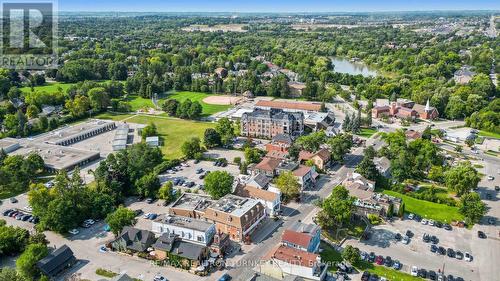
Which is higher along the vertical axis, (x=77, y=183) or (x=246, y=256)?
(x=77, y=183)

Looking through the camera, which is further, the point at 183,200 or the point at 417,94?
the point at 417,94

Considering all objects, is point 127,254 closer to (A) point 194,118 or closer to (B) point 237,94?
(A) point 194,118

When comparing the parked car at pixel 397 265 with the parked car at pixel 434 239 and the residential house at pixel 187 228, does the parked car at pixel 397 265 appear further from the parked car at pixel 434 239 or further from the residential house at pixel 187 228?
the residential house at pixel 187 228

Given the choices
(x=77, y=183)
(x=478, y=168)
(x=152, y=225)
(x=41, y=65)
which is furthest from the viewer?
(x=41, y=65)

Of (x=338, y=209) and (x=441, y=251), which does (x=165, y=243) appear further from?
(x=441, y=251)

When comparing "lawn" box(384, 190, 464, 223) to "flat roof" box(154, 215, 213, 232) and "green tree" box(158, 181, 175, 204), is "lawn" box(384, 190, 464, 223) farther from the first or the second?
"green tree" box(158, 181, 175, 204)

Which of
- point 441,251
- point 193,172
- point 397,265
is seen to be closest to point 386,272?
point 397,265

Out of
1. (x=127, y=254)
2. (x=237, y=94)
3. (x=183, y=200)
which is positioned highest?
(x=237, y=94)

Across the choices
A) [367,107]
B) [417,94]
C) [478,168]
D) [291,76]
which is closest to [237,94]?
A: [291,76]
